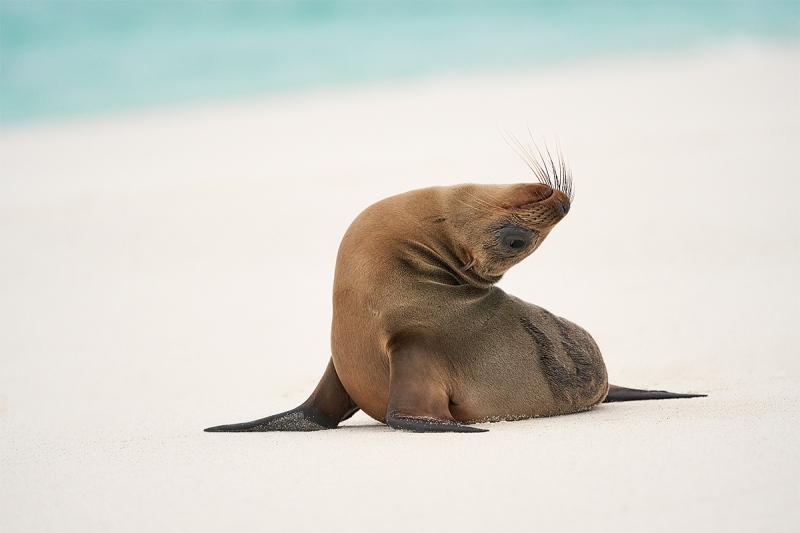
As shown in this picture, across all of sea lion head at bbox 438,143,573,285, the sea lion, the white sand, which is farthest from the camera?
A: sea lion head at bbox 438,143,573,285

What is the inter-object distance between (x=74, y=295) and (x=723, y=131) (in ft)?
38.4

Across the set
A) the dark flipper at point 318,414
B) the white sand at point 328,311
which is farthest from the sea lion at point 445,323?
the white sand at point 328,311

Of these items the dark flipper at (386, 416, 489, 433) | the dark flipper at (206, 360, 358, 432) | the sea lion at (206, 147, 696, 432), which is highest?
the sea lion at (206, 147, 696, 432)

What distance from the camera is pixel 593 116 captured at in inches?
814

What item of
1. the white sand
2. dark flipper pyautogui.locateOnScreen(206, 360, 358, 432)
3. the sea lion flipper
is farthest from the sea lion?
the white sand

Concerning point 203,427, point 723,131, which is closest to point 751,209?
point 723,131

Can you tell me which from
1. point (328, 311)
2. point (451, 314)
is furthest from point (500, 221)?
point (328, 311)

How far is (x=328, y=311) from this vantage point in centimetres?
966

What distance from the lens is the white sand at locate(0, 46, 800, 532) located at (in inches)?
127

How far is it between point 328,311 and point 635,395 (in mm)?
4654

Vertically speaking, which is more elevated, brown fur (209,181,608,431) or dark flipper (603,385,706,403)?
brown fur (209,181,608,431)

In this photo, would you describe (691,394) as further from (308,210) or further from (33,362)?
(308,210)

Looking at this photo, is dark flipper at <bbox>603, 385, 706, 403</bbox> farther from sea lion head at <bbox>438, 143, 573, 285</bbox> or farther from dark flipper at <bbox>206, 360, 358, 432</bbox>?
dark flipper at <bbox>206, 360, 358, 432</bbox>

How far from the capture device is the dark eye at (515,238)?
4.88m
